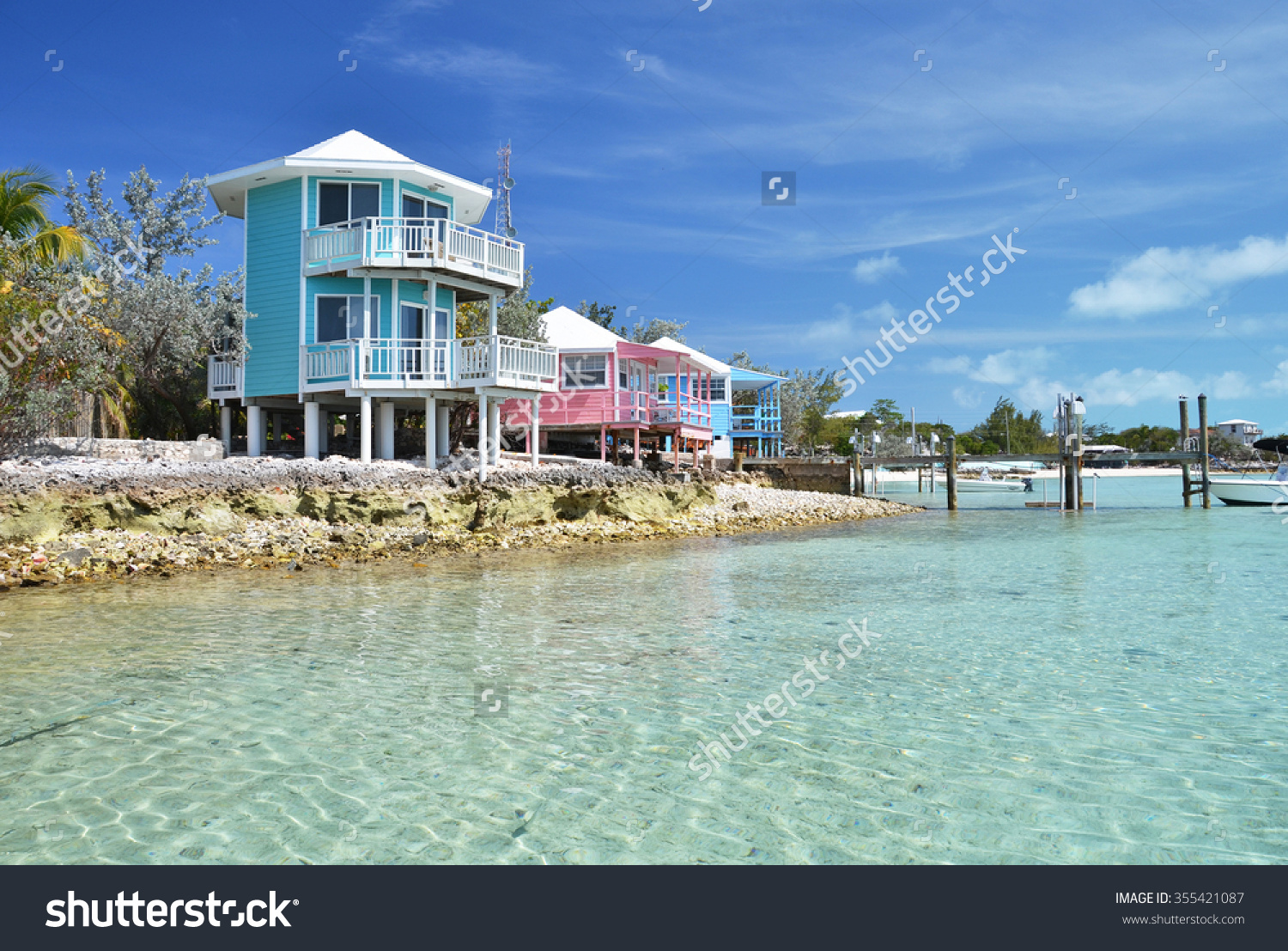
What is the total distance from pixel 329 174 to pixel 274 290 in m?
3.39

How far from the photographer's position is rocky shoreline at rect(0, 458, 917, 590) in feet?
47.0

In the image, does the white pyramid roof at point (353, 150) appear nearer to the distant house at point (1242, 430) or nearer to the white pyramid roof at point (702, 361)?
the white pyramid roof at point (702, 361)

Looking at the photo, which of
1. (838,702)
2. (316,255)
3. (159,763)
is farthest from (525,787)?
(316,255)

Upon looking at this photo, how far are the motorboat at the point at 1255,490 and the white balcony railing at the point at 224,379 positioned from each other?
37.0 meters

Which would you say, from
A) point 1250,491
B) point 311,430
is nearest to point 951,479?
point 1250,491

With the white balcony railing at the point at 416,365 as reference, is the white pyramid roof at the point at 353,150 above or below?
above

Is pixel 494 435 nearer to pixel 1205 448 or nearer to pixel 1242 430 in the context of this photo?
pixel 1205 448

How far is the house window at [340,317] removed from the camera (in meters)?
22.0

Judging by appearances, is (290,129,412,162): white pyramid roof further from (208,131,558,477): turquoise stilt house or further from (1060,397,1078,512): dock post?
(1060,397,1078,512): dock post

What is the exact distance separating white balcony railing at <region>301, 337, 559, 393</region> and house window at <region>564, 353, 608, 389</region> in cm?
620

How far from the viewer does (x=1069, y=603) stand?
12117 millimetres

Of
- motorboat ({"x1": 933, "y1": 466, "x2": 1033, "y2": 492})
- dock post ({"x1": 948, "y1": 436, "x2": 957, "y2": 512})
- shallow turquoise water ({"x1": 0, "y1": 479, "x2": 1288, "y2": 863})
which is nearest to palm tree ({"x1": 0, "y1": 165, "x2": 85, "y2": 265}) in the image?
shallow turquoise water ({"x1": 0, "y1": 479, "x2": 1288, "y2": 863})

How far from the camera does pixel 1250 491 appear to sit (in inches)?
1348

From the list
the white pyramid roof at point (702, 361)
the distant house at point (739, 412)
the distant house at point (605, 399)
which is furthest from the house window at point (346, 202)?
the distant house at point (739, 412)
